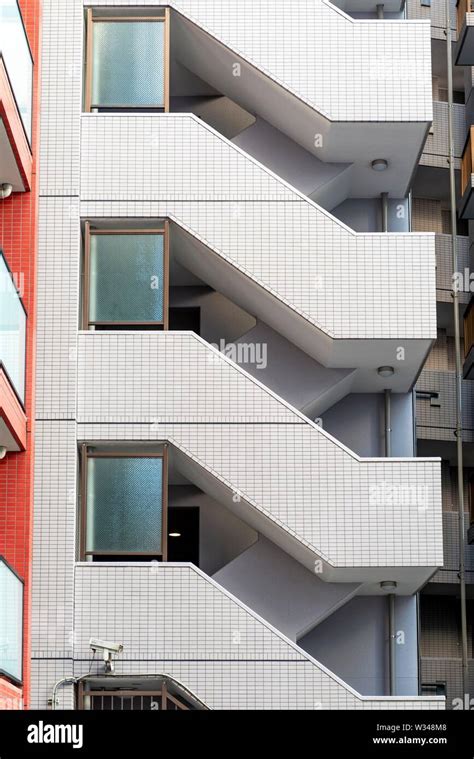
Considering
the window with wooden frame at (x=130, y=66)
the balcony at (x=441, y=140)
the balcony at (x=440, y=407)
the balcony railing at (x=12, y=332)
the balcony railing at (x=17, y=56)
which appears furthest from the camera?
the balcony at (x=441, y=140)

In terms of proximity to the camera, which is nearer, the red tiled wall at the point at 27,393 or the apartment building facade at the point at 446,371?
the red tiled wall at the point at 27,393

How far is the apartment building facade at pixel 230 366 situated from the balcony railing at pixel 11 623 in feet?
3.30

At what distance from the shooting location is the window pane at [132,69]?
20750 millimetres

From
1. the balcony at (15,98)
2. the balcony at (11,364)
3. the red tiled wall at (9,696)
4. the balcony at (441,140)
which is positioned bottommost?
the red tiled wall at (9,696)

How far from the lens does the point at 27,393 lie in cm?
1862

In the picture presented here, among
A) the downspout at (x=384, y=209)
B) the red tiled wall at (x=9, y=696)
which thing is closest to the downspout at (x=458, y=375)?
the downspout at (x=384, y=209)

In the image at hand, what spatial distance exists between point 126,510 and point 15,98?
5.23 m

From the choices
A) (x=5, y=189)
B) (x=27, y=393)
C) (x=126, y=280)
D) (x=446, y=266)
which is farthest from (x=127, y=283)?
(x=446, y=266)

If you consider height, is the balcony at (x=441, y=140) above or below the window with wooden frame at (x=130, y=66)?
above

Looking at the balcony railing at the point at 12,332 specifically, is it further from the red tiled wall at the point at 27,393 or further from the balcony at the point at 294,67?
the balcony at the point at 294,67

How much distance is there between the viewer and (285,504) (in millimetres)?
18875

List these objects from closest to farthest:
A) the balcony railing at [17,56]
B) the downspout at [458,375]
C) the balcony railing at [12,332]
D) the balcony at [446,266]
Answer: the balcony railing at [12,332] < the balcony railing at [17,56] < the downspout at [458,375] < the balcony at [446,266]
